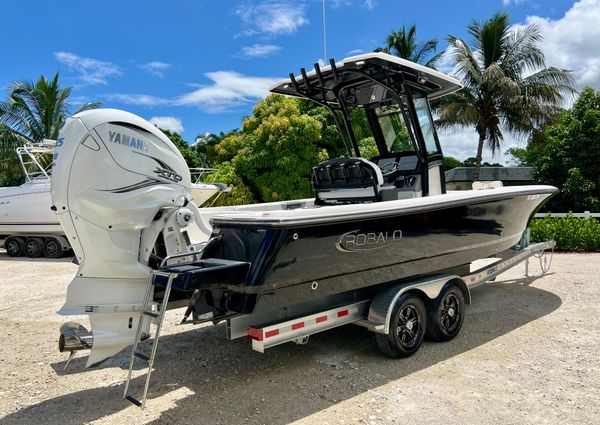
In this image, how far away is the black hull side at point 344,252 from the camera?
3375 millimetres

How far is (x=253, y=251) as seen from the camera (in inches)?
137

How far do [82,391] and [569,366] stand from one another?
4.01m

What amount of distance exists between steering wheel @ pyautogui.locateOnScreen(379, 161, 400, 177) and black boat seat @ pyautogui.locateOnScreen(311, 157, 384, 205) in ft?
1.62

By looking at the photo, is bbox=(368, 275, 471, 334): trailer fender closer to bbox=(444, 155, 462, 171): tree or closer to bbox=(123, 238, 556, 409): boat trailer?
bbox=(123, 238, 556, 409): boat trailer

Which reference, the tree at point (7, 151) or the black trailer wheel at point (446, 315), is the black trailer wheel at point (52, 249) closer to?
the tree at point (7, 151)

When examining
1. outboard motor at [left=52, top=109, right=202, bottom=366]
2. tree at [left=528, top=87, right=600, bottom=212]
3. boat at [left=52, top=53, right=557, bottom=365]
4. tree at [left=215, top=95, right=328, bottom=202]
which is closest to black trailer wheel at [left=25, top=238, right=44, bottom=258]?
tree at [left=215, top=95, right=328, bottom=202]

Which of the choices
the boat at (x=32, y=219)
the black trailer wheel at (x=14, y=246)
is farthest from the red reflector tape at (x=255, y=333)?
the black trailer wheel at (x=14, y=246)

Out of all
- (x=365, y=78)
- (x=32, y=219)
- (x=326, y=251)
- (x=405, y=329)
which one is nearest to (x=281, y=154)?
(x=32, y=219)

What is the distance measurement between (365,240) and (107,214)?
6.56 ft

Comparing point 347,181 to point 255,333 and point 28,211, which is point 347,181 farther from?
point 28,211

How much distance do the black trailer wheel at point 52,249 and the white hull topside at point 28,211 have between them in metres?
0.36

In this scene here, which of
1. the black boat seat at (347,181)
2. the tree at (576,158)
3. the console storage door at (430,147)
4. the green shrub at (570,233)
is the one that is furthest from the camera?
the tree at (576,158)

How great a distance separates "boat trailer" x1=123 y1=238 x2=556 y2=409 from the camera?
3383mm

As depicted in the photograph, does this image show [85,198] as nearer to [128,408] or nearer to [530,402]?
[128,408]
